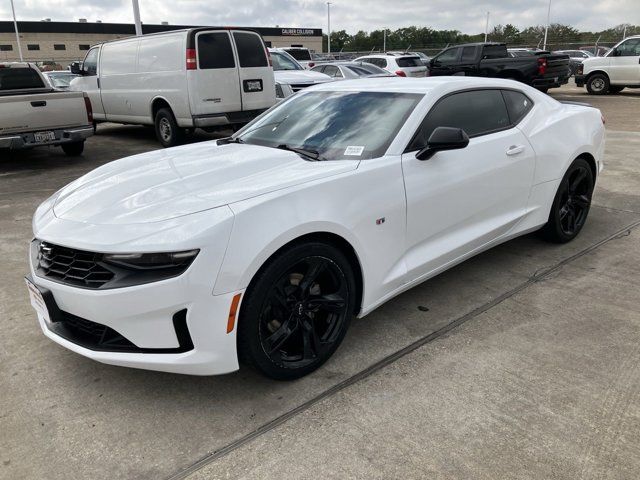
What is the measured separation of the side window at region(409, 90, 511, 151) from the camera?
3.39 metres

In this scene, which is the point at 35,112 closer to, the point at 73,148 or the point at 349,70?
the point at 73,148

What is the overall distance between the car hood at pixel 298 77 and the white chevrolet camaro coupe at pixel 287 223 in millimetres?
7757

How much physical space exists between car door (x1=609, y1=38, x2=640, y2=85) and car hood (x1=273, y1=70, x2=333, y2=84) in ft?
38.8

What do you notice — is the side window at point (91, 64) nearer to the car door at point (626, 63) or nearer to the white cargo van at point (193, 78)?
the white cargo van at point (193, 78)

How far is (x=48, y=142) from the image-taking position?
27.6ft

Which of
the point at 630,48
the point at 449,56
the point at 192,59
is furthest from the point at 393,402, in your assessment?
the point at 630,48

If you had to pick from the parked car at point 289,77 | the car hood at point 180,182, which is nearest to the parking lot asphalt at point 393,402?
the car hood at point 180,182

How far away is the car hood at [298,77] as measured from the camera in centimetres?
1155

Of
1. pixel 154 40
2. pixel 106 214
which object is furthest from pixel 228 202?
pixel 154 40

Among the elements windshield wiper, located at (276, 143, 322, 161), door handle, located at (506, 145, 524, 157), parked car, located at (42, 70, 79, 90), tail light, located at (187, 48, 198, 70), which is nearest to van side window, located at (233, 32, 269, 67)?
tail light, located at (187, 48, 198, 70)

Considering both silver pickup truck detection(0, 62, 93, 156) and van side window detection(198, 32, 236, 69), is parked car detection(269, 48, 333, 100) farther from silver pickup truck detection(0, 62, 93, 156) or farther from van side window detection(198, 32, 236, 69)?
silver pickup truck detection(0, 62, 93, 156)

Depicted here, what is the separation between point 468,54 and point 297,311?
15721mm

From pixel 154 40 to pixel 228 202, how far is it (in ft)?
27.5

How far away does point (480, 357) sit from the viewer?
9.86 feet
